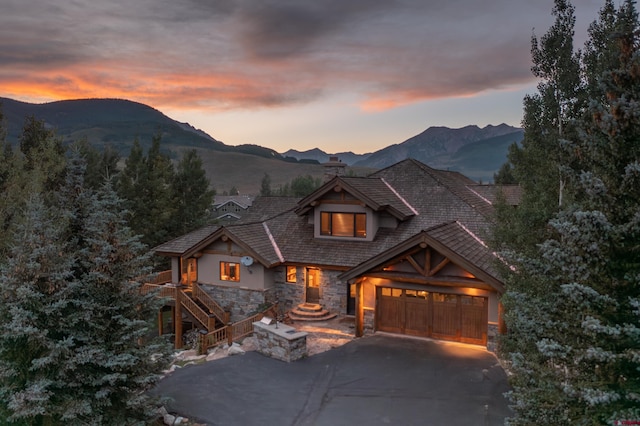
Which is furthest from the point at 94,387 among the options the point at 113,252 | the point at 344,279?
the point at 344,279

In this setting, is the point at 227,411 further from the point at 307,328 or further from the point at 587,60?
the point at 587,60

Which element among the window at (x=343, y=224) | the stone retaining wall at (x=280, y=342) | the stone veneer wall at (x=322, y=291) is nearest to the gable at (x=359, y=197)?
the window at (x=343, y=224)

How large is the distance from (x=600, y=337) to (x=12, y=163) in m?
17.6

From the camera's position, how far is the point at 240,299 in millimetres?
21188

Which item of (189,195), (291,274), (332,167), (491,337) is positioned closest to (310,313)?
(291,274)

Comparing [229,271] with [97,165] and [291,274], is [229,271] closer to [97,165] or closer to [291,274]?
[291,274]

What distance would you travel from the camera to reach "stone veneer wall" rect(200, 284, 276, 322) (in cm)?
2073

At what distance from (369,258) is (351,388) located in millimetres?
6720

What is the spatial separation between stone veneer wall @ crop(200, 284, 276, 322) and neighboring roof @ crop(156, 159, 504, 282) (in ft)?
6.25

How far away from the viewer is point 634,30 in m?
6.14

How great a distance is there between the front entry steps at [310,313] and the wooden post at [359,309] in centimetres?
278

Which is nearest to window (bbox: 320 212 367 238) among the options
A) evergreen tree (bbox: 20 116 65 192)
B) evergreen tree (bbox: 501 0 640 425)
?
evergreen tree (bbox: 20 116 65 192)

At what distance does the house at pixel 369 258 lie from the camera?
51.8ft

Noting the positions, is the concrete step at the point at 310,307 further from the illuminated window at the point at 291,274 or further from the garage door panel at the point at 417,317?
the garage door panel at the point at 417,317
